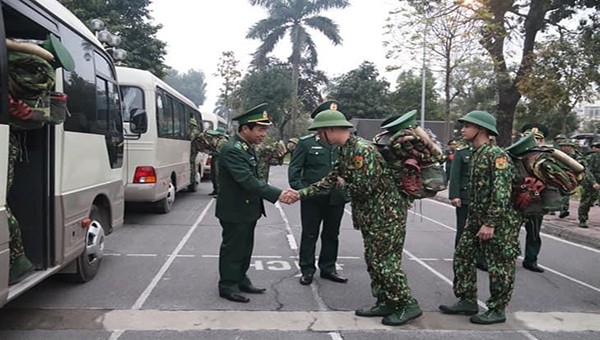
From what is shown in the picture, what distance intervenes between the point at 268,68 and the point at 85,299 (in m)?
38.1

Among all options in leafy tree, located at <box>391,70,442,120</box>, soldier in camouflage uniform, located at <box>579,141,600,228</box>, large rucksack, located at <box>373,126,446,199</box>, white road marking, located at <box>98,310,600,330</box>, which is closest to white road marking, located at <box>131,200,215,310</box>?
white road marking, located at <box>98,310,600,330</box>

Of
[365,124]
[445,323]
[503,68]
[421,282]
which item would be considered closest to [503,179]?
[445,323]

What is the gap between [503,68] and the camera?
21.8 metres

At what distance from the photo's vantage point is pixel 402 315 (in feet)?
14.6

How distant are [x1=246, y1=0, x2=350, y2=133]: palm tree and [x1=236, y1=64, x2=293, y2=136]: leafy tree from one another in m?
7.60

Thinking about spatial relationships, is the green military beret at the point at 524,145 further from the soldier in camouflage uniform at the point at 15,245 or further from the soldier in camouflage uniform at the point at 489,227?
the soldier in camouflage uniform at the point at 15,245

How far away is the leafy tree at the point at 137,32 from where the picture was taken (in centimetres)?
2430

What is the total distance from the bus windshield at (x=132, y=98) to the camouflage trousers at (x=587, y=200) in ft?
27.7

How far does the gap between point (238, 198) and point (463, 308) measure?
2333 millimetres

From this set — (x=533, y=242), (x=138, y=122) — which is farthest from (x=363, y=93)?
(x=533, y=242)

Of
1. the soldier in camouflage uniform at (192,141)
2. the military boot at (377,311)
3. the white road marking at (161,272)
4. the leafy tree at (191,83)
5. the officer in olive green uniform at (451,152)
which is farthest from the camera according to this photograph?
the leafy tree at (191,83)

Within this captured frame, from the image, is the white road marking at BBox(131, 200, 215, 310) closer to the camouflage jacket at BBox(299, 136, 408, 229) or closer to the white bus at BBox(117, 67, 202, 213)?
the white bus at BBox(117, 67, 202, 213)

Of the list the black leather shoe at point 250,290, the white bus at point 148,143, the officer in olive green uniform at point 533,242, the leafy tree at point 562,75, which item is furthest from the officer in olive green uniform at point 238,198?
the leafy tree at point 562,75

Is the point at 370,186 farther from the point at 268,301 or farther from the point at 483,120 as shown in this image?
the point at 268,301
